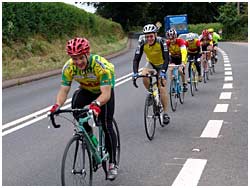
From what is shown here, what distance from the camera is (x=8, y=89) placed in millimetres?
16047

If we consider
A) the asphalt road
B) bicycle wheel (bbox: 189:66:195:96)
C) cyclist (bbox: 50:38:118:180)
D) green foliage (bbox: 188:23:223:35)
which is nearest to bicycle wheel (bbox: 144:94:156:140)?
the asphalt road

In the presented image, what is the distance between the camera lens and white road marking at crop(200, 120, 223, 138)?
7870 millimetres

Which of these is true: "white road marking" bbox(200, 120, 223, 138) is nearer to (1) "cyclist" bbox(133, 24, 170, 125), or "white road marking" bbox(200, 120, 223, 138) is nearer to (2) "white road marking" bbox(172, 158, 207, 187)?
(1) "cyclist" bbox(133, 24, 170, 125)

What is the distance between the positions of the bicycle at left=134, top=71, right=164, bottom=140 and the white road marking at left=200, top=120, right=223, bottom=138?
841 millimetres

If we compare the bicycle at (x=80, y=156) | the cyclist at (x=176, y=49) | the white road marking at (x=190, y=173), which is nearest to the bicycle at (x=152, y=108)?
the white road marking at (x=190, y=173)

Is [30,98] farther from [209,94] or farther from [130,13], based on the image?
[130,13]

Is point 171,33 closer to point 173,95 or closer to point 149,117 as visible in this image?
point 173,95

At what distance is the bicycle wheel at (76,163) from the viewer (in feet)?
15.5

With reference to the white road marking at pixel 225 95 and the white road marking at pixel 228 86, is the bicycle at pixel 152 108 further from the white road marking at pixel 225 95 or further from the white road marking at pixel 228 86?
the white road marking at pixel 228 86

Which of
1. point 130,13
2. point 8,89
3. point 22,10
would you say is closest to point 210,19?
point 130,13

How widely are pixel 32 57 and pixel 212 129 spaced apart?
18.2 m

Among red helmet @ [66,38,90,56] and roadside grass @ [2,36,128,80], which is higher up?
red helmet @ [66,38,90,56]

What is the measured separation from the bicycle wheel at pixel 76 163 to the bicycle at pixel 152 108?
276 centimetres

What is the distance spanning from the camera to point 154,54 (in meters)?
8.97
